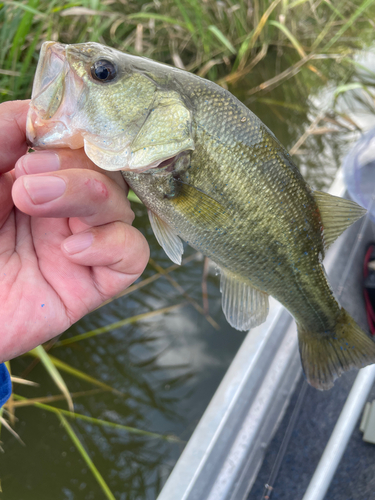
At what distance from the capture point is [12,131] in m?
1.01

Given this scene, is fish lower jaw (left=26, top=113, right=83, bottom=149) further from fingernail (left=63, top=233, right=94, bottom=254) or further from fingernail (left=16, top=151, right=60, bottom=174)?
fingernail (left=63, top=233, right=94, bottom=254)

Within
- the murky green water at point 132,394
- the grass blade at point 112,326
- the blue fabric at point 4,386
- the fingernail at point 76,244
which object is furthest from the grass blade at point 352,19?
the blue fabric at point 4,386

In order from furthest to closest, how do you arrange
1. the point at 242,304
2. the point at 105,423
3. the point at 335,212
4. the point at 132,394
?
the point at 132,394 < the point at 105,423 < the point at 242,304 < the point at 335,212

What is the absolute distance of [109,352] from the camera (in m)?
2.40

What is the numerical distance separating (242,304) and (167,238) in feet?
1.38

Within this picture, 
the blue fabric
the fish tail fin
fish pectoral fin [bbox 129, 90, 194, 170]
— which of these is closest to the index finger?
fish pectoral fin [bbox 129, 90, 194, 170]

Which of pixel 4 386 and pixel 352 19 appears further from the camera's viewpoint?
pixel 352 19

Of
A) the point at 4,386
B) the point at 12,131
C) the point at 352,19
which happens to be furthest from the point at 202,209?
the point at 352,19

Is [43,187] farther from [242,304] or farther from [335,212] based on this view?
[335,212]

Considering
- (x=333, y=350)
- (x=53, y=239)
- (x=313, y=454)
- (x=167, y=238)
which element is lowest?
(x=313, y=454)

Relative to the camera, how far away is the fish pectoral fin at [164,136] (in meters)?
1.02

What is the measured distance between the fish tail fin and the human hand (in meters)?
0.79

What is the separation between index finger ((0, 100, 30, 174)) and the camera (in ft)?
3.30

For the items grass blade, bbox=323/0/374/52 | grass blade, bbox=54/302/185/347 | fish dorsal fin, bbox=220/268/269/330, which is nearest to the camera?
fish dorsal fin, bbox=220/268/269/330
